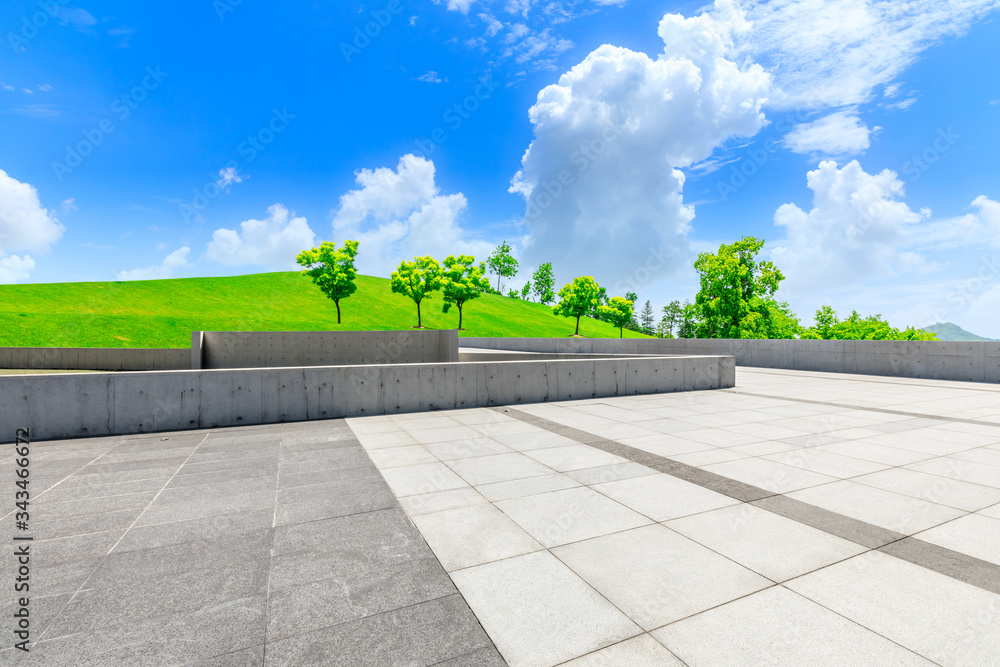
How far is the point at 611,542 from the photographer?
4.36 m

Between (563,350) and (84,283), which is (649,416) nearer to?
(563,350)

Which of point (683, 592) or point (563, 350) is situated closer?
point (683, 592)

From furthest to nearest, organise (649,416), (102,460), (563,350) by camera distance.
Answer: (563,350), (649,416), (102,460)

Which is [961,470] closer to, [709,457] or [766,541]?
[709,457]

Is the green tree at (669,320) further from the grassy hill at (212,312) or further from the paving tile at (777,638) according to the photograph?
the paving tile at (777,638)

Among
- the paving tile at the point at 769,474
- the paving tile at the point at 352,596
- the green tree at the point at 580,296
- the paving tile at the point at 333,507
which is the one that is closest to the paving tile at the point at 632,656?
the paving tile at the point at 352,596

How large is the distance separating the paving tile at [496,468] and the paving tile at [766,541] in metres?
2.24

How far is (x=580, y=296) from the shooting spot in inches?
3155

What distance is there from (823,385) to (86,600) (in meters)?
21.3

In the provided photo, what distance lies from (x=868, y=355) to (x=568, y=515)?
25.2m

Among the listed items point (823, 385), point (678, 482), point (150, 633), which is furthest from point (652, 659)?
point (823, 385)

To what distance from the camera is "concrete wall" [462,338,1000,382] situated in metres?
19.7

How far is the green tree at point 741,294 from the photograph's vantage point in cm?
5078

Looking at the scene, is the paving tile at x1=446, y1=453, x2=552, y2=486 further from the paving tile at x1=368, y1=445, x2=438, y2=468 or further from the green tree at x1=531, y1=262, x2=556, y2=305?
the green tree at x1=531, y1=262, x2=556, y2=305
